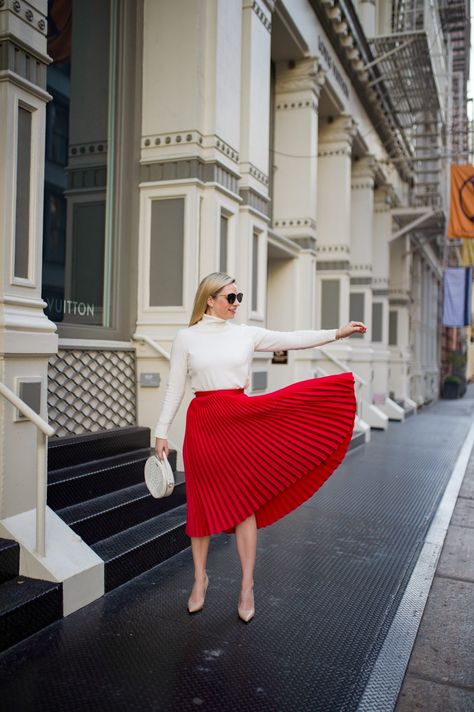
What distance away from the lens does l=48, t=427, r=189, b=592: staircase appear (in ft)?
13.5

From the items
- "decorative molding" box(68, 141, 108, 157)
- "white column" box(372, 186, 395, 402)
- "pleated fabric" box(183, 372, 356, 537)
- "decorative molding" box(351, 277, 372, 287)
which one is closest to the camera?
"pleated fabric" box(183, 372, 356, 537)

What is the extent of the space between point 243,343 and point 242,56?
17.0 feet

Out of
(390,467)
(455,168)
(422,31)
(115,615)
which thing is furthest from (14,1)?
(455,168)

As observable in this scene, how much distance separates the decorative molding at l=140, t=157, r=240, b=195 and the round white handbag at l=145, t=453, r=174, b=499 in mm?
3677

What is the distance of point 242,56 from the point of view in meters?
7.33

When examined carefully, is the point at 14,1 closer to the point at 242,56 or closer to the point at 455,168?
the point at 242,56

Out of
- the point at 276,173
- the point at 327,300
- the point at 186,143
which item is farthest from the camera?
the point at 327,300

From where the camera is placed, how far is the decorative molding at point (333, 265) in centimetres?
1259

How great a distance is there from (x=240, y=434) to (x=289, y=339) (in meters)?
0.66

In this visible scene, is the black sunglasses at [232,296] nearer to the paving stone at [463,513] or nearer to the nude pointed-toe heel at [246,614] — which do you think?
the nude pointed-toe heel at [246,614]

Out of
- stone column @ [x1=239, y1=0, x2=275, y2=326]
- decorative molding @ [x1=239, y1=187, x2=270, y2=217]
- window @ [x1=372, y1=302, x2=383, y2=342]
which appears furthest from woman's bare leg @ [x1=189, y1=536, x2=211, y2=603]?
window @ [x1=372, y1=302, x2=383, y2=342]

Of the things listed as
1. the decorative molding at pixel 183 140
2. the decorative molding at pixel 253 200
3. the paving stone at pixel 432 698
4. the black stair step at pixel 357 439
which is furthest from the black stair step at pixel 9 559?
the black stair step at pixel 357 439

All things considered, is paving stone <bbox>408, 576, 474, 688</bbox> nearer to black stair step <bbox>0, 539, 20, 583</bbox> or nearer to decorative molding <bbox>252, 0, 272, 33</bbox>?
black stair step <bbox>0, 539, 20, 583</bbox>

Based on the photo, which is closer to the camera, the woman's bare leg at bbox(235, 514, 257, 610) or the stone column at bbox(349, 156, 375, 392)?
the woman's bare leg at bbox(235, 514, 257, 610)
